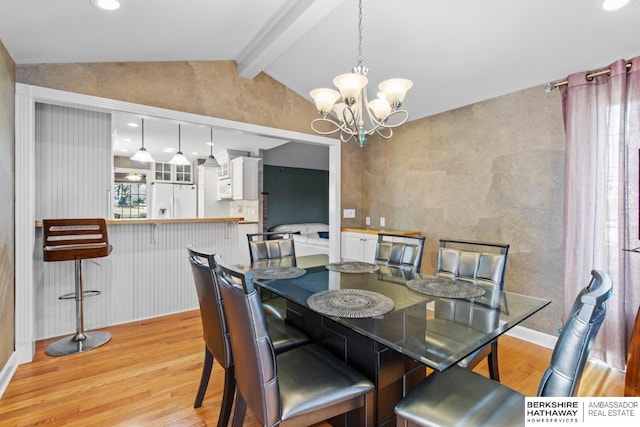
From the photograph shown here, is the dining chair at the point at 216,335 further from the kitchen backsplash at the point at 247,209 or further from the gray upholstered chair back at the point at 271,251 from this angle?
the kitchen backsplash at the point at 247,209

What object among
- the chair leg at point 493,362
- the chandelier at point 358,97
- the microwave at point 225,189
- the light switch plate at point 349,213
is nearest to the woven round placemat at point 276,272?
the chandelier at point 358,97

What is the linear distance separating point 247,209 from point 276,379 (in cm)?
535

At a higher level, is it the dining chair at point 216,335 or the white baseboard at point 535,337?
the dining chair at point 216,335

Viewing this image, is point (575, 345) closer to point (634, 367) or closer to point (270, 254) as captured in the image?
point (634, 367)

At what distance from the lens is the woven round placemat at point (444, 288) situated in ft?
5.76

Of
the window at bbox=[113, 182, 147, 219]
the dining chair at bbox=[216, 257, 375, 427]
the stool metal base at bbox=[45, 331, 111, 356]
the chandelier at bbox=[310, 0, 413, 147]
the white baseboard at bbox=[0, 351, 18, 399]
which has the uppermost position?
the chandelier at bbox=[310, 0, 413, 147]

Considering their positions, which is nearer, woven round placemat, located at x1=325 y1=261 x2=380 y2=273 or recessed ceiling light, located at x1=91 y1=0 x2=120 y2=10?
recessed ceiling light, located at x1=91 y1=0 x2=120 y2=10

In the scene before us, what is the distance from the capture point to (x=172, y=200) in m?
7.34

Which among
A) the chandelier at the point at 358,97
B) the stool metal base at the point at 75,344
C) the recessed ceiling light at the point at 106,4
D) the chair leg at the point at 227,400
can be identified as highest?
the recessed ceiling light at the point at 106,4

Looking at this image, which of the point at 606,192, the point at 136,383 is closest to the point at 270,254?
the point at 136,383

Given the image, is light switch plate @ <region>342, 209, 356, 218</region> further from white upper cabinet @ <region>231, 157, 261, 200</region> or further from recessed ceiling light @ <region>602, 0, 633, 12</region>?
recessed ceiling light @ <region>602, 0, 633, 12</region>

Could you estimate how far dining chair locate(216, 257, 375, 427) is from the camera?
43.9 inches

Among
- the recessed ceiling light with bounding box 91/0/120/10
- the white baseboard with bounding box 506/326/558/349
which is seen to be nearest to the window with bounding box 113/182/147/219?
the recessed ceiling light with bounding box 91/0/120/10

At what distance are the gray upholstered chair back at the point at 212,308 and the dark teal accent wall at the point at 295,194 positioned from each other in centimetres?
450
